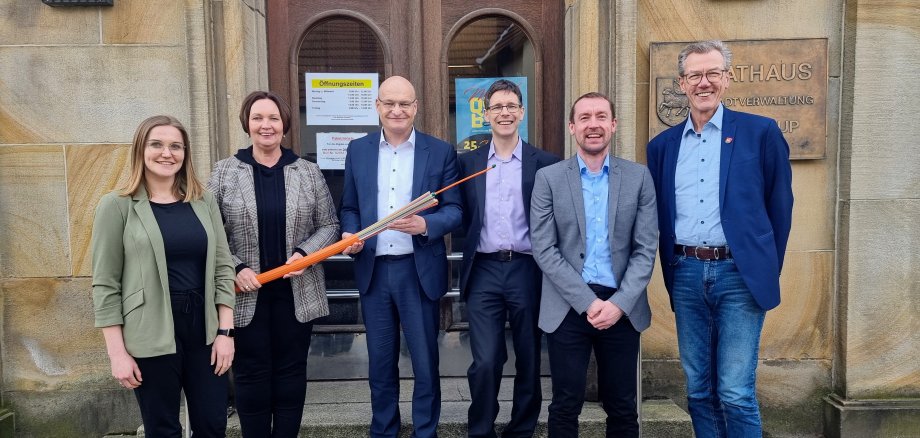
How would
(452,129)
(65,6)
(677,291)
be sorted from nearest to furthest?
(677,291)
(65,6)
(452,129)

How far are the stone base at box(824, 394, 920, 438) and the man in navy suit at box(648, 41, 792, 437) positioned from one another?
4.85 feet

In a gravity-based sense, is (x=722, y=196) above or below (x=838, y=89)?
below

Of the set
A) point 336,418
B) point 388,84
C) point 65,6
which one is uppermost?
point 65,6

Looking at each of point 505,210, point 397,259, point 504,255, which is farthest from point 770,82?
point 397,259

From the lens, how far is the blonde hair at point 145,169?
2.48 metres

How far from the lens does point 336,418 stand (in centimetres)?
376

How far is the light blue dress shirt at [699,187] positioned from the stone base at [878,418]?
6.32 ft

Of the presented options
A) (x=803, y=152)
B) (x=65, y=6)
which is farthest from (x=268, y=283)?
(x=803, y=152)

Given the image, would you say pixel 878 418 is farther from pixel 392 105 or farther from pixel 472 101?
pixel 392 105

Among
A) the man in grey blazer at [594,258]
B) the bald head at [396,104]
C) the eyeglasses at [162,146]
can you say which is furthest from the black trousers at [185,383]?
the man in grey blazer at [594,258]

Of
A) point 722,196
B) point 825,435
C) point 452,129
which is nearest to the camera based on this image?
point 722,196

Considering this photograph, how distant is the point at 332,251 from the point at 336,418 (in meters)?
1.31

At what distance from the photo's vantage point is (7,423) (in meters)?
3.86

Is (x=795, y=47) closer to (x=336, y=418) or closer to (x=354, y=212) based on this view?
(x=354, y=212)
